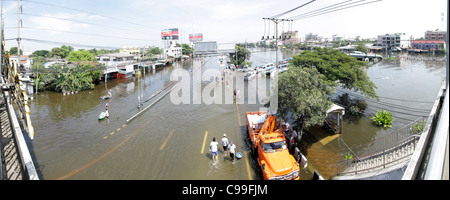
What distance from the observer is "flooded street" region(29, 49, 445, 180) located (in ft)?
40.7

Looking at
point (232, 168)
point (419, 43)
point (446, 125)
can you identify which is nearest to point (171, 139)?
point (232, 168)

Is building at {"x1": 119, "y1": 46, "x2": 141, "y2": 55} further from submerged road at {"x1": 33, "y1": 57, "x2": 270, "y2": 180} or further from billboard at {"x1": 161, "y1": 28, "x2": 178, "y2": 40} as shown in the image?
submerged road at {"x1": 33, "y1": 57, "x2": 270, "y2": 180}

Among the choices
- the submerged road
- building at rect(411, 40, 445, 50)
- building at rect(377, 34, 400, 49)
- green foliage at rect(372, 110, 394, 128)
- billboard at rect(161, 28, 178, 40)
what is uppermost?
billboard at rect(161, 28, 178, 40)

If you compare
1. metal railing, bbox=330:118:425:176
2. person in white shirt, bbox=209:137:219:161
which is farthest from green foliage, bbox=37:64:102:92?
metal railing, bbox=330:118:425:176

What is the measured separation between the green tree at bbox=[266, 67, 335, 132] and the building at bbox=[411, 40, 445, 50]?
107299 mm

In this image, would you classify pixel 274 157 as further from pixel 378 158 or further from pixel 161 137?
pixel 161 137

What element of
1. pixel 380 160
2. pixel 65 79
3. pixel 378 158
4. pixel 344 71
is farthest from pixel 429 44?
pixel 65 79

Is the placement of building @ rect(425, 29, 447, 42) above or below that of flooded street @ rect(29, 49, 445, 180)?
above

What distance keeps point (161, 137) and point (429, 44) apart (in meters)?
117

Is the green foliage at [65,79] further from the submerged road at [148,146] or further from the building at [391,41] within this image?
the building at [391,41]

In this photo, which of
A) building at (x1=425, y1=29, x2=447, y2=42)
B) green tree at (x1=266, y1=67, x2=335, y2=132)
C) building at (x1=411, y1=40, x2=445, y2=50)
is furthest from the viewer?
building at (x1=425, y1=29, x2=447, y2=42)

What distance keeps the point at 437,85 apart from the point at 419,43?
3323 inches

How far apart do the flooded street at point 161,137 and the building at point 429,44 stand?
272 feet

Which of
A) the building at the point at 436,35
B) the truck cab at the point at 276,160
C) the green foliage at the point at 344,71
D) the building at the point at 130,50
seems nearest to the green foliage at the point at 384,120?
the green foliage at the point at 344,71
